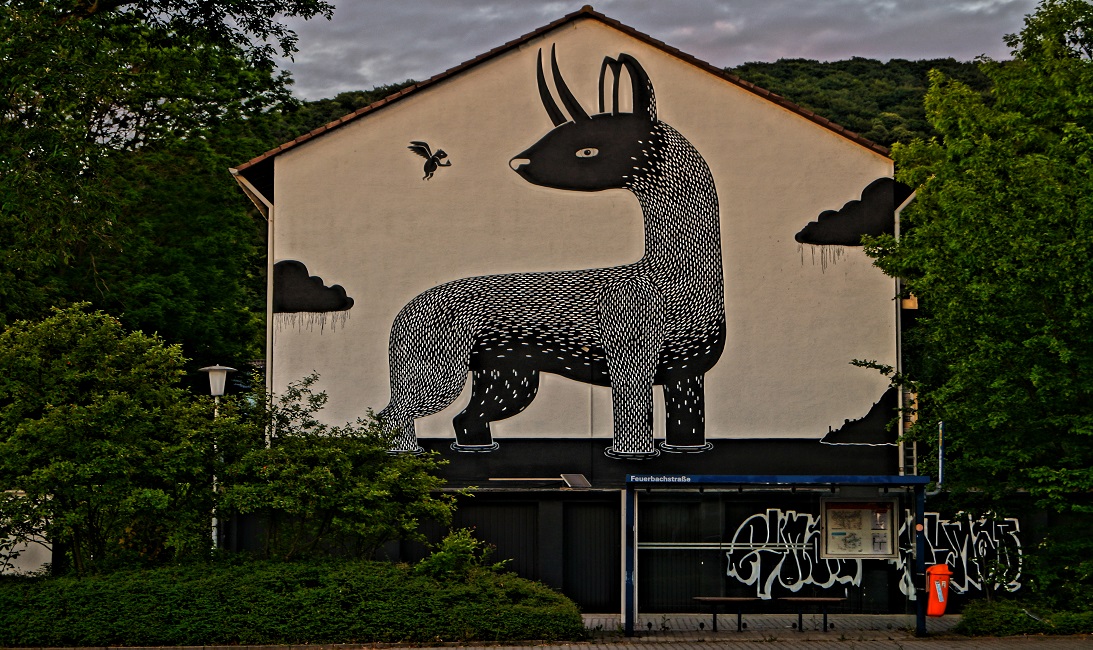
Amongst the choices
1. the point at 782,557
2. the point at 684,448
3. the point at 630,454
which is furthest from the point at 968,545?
the point at 630,454

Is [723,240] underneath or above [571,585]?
above

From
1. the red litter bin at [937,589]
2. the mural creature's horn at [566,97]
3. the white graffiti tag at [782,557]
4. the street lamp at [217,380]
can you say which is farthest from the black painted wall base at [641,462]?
the mural creature's horn at [566,97]

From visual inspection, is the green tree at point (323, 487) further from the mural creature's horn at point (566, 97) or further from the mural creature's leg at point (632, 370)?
the mural creature's horn at point (566, 97)

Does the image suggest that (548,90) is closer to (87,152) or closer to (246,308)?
(87,152)

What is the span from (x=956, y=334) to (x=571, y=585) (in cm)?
785

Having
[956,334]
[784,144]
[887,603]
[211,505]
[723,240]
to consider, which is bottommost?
[887,603]

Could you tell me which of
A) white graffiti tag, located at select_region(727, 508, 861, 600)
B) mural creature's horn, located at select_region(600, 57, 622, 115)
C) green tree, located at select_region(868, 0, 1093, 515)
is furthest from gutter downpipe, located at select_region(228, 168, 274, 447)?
green tree, located at select_region(868, 0, 1093, 515)

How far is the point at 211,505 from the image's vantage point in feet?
57.9

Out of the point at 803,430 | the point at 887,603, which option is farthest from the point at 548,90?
the point at 887,603

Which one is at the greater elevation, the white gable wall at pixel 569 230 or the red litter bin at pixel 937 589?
the white gable wall at pixel 569 230

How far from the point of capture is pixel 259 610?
1662cm

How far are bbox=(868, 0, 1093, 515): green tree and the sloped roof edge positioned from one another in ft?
12.3

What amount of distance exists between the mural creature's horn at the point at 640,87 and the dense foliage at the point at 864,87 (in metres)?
22.8

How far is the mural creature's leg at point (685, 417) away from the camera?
23.4 metres
